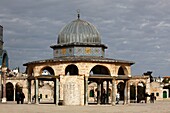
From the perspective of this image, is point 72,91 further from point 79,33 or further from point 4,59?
point 4,59

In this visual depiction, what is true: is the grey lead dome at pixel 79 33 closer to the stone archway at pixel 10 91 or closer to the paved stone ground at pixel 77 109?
the paved stone ground at pixel 77 109

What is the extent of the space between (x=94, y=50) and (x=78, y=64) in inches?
129

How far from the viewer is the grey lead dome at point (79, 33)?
117 ft

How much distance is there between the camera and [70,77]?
31.5m

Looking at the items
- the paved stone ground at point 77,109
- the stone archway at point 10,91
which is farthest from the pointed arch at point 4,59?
the paved stone ground at point 77,109

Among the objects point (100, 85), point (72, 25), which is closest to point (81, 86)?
point (72, 25)

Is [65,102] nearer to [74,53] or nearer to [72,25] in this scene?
[74,53]

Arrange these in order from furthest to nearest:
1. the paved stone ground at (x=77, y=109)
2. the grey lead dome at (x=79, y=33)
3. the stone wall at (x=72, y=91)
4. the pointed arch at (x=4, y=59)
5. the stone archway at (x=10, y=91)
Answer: the stone archway at (x=10, y=91), the pointed arch at (x=4, y=59), the grey lead dome at (x=79, y=33), the stone wall at (x=72, y=91), the paved stone ground at (x=77, y=109)

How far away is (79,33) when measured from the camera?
35.7 metres

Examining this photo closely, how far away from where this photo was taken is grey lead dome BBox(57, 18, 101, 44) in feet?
117

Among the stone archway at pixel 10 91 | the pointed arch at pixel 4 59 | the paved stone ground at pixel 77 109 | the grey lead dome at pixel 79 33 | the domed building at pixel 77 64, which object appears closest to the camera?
the paved stone ground at pixel 77 109

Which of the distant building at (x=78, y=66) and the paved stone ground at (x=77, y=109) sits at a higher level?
the distant building at (x=78, y=66)

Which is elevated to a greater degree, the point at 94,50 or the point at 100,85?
the point at 94,50

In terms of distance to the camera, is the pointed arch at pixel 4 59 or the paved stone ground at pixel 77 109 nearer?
the paved stone ground at pixel 77 109
